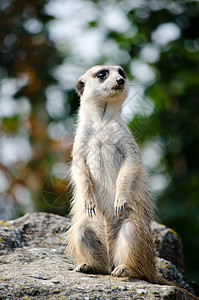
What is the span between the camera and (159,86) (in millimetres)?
13367

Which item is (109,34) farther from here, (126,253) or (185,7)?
(126,253)

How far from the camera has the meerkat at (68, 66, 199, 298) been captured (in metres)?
5.84

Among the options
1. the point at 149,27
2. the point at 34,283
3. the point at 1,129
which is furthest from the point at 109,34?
the point at 34,283

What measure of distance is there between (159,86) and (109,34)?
2747 millimetres

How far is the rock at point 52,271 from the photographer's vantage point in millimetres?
4684

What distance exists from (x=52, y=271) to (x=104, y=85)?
115 inches

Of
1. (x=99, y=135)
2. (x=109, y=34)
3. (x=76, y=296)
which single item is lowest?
(x=76, y=296)

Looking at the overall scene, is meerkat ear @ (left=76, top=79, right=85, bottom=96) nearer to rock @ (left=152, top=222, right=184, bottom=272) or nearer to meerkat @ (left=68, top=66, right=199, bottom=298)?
meerkat @ (left=68, top=66, right=199, bottom=298)

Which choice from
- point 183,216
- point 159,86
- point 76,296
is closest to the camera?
point 76,296

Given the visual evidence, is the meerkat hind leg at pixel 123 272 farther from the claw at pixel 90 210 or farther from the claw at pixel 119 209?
the claw at pixel 90 210

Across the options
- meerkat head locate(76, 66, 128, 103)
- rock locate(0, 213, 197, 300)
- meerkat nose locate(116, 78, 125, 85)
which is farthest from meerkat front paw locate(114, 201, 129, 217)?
meerkat nose locate(116, 78, 125, 85)

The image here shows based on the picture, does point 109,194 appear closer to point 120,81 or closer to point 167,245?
point 120,81

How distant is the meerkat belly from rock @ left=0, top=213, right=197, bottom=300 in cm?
100

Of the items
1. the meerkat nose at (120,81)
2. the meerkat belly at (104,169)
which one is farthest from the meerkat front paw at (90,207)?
the meerkat nose at (120,81)
